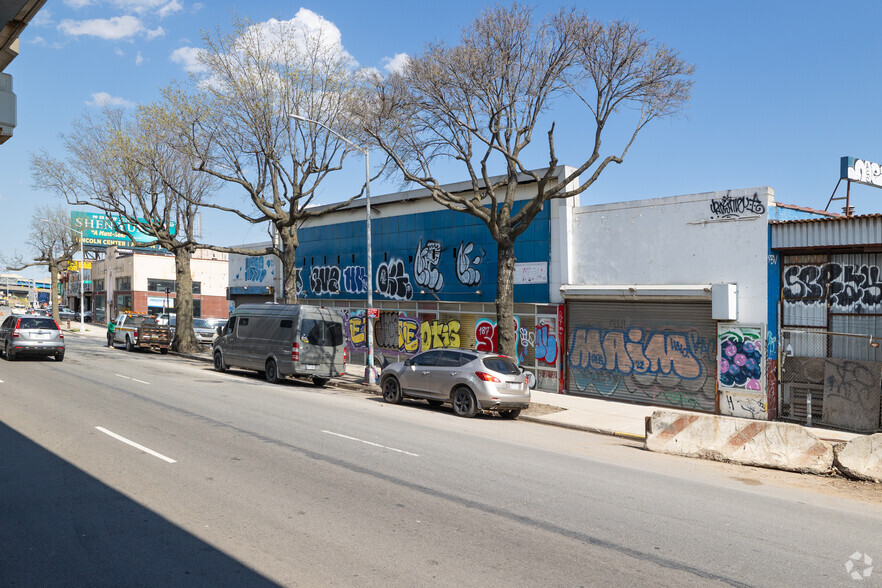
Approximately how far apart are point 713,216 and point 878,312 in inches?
173

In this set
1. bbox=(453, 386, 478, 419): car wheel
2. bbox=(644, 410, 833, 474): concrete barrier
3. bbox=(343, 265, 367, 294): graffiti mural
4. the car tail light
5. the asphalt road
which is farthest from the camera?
bbox=(343, 265, 367, 294): graffiti mural

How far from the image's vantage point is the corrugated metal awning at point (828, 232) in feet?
48.8

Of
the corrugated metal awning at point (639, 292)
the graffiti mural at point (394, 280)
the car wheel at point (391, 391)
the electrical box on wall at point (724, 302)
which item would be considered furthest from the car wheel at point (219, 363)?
the electrical box on wall at point (724, 302)

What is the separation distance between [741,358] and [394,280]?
556 inches

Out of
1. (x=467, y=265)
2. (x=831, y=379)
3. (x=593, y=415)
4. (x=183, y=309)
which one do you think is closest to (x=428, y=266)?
(x=467, y=265)

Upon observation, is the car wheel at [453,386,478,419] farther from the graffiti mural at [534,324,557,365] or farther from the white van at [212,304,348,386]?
the white van at [212,304,348,386]

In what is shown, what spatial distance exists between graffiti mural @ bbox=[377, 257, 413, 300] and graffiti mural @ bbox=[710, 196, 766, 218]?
12.4 meters

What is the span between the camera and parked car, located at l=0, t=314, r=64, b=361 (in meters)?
24.2

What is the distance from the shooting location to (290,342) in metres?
20.9

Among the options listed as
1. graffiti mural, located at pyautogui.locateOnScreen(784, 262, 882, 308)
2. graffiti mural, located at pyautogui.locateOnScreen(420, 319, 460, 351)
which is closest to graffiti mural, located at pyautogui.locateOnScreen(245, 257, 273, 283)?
graffiti mural, located at pyautogui.locateOnScreen(420, 319, 460, 351)

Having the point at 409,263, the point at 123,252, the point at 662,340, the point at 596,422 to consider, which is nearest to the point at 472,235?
the point at 409,263

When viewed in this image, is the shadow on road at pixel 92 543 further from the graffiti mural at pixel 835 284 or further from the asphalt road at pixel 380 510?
the graffiti mural at pixel 835 284

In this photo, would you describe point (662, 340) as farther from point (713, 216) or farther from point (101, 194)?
point (101, 194)

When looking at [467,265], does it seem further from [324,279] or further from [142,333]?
[142,333]
